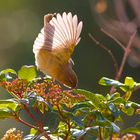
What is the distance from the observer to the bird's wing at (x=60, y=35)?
61.7 inches

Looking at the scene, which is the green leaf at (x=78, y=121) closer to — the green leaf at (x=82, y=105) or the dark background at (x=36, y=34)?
the green leaf at (x=82, y=105)

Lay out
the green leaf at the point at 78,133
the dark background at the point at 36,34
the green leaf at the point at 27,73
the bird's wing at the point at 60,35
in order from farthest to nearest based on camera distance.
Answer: the dark background at the point at 36,34
the bird's wing at the point at 60,35
the green leaf at the point at 27,73
the green leaf at the point at 78,133

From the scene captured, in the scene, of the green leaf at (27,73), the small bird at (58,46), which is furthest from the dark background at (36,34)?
the green leaf at (27,73)

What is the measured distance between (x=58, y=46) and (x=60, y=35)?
0.05m

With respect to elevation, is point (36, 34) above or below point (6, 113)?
below

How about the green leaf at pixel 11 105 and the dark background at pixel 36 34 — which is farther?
the dark background at pixel 36 34

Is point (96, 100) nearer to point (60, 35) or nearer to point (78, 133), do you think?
point (78, 133)

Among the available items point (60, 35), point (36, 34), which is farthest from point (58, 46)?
point (36, 34)

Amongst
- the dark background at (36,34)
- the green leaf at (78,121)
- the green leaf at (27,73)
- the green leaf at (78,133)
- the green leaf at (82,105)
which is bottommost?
the dark background at (36,34)

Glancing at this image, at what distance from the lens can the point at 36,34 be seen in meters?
5.59

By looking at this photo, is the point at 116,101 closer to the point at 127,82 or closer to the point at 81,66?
the point at 127,82

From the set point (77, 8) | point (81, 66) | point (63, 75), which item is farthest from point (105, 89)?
point (63, 75)

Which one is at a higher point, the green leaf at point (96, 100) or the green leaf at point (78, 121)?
the green leaf at point (96, 100)

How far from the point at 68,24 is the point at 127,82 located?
0.77ft
